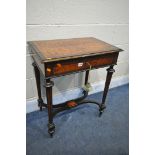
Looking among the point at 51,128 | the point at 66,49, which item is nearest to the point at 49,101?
the point at 51,128

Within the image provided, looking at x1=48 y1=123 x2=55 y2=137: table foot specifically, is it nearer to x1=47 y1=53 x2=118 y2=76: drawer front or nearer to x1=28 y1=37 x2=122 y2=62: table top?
x1=47 y1=53 x2=118 y2=76: drawer front

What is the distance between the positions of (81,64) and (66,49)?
0.16 metres

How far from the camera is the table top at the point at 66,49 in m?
1.14

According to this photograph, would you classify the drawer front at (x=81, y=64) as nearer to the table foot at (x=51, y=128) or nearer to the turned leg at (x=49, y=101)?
the turned leg at (x=49, y=101)

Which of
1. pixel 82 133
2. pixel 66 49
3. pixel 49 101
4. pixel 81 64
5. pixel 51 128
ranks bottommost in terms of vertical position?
pixel 82 133

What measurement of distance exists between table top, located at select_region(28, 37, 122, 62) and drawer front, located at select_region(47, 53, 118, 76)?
0.05 meters

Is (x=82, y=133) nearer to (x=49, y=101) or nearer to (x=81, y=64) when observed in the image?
(x=49, y=101)

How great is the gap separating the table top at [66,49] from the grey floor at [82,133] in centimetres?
78

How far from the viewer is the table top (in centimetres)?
114

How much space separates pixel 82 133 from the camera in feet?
5.22

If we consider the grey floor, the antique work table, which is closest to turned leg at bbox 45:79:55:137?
the antique work table

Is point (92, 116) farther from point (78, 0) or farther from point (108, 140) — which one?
point (78, 0)
